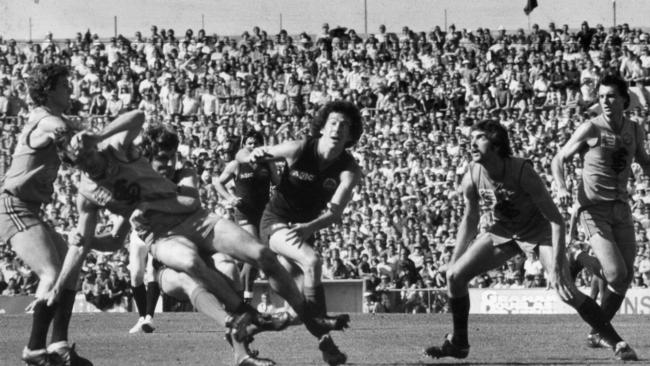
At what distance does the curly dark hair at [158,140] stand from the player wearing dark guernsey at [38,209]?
8.41 feet

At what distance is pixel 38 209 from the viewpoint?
10688 millimetres

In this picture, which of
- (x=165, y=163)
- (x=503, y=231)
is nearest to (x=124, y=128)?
(x=503, y=231)

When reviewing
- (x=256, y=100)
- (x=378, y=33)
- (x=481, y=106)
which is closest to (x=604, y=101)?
(x=481, y=106)

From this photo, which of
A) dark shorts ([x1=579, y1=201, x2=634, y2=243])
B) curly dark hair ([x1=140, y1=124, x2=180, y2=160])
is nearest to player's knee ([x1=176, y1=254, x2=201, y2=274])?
curly dark hair ([x1=140, y1=124, x2=180, y2=160])

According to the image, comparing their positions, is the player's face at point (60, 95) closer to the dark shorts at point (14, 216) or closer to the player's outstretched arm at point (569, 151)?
the dark shorts at point (14, 216)

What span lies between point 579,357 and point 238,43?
1159 inches

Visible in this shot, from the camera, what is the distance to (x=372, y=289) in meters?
24.5

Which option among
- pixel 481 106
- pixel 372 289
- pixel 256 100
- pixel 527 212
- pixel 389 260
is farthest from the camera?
pixel 256 100

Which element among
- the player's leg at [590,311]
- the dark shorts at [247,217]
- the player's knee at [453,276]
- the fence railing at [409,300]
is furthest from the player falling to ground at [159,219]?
the fence railing at [409,300]

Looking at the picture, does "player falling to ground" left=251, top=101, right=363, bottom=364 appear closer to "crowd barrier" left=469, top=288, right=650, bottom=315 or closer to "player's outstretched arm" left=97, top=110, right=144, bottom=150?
"player's outstretched arm" left=97, top=110, right=144, bottom=150

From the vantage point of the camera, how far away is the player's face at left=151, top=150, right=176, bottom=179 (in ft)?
44.2

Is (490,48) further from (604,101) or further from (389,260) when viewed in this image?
(604,101)

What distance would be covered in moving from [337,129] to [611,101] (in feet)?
8.32

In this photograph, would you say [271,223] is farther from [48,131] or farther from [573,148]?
[573,148]
